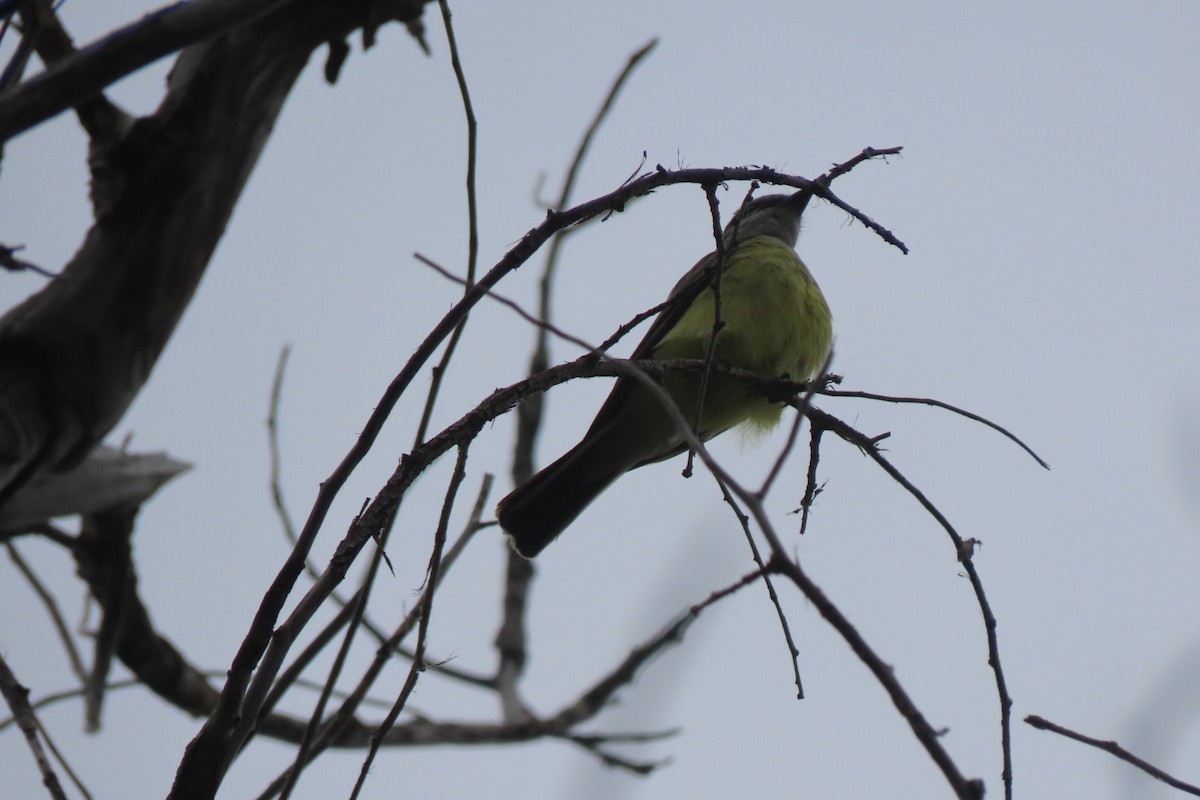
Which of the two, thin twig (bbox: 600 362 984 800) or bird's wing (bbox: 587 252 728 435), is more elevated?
bird's wing (bbox: 587 252 728 435)

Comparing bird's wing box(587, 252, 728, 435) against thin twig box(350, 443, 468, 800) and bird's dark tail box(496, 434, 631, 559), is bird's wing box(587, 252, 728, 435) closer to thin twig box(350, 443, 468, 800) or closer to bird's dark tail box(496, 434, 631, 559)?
bird's dark tail box(496, 434, 631, 559)

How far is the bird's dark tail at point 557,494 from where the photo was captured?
4652mm

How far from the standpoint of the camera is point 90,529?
409cm

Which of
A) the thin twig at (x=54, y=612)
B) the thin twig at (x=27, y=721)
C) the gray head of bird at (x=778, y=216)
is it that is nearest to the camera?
the thin twig at (x=27, y=721)

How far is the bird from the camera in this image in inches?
184

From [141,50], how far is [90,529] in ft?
8.70

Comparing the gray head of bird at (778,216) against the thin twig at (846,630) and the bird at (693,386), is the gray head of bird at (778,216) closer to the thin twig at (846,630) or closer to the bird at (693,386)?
the bird at (693,386)

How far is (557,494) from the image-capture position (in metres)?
4.77

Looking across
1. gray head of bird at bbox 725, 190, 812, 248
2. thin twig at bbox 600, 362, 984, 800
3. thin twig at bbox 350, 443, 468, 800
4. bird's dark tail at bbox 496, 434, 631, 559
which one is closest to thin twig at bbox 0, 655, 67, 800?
thin twig at bbox 350, 443, 468, 800

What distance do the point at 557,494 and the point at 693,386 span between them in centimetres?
71

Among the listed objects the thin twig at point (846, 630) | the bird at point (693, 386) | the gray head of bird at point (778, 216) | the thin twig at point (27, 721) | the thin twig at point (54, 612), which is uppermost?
the gray head of bird at point (778, 216)

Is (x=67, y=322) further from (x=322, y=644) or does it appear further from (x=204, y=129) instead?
(x=322, y=644)

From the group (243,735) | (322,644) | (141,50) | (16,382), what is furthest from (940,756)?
(16,382)

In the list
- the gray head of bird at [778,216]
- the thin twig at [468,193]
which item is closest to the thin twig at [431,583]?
the thin twig at [468,193]
